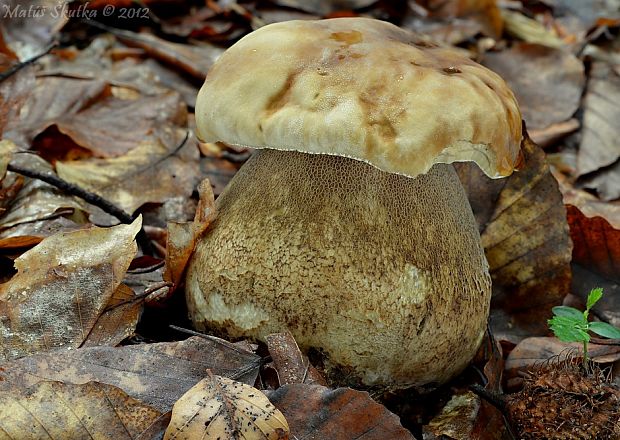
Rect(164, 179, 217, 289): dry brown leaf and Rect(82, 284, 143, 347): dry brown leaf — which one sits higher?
Rect(164, 179, 217, 289): dry brown leaf

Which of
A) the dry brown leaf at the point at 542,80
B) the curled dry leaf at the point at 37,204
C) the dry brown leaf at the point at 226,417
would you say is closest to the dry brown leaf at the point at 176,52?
the curled dry leaf at the point at 37,204

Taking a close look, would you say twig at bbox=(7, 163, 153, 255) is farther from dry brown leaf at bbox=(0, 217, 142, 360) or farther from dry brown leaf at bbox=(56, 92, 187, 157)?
dry brown leaf at bbox=(56, 92, 187, 157)

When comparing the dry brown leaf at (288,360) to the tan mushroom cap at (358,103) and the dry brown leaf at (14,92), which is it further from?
the dry brown leaf at (14,92)

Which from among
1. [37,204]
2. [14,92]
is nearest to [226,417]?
[37,204]

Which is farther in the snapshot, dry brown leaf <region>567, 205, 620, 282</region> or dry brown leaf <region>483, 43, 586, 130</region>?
dry brown leaf <region>483, 43, 586, 130</region>

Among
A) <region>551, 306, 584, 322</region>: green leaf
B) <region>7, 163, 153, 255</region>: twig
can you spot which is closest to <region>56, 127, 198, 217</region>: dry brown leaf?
<region>7, 163, 153, 255</region>: twig

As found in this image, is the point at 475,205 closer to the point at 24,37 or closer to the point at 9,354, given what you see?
the point at 9,354

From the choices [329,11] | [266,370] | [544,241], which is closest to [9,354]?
[266,370]

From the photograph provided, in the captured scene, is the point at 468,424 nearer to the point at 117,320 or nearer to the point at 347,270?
the point at 347,270
